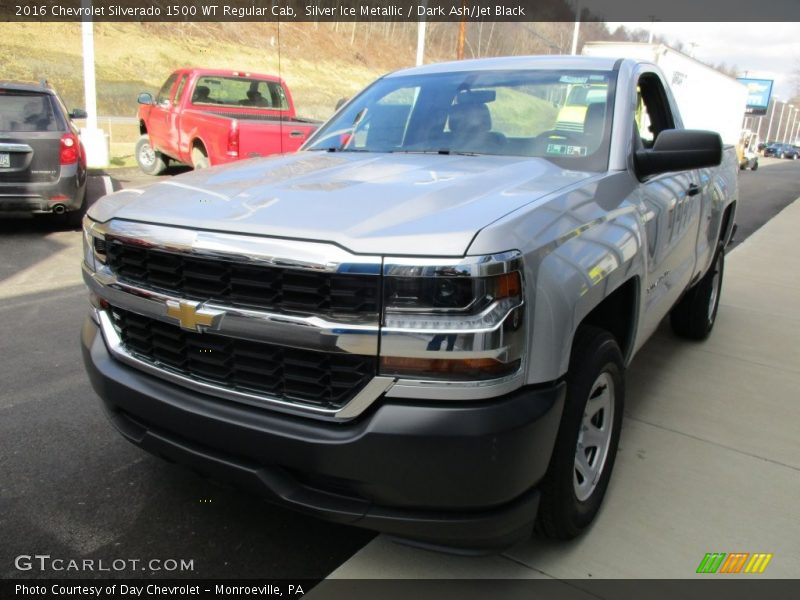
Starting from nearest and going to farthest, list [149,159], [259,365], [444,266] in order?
[444,266] → [259,365] → [149,159]

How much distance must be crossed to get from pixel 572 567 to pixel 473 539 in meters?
0.68

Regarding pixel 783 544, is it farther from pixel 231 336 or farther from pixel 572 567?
pixel 231 336

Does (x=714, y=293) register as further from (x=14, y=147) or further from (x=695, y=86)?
(x=695, y=86)

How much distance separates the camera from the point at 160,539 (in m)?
2.54

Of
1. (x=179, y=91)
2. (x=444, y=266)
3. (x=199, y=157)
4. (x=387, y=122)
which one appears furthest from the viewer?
(x=179, y=91)

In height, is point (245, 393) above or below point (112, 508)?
above

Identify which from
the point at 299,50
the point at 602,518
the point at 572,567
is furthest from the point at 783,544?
the point at 299,50

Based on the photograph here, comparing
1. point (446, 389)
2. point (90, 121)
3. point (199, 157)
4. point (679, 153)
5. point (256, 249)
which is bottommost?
point (199, 157)

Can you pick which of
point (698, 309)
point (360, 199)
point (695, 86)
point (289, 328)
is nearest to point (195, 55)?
point (695, 86)

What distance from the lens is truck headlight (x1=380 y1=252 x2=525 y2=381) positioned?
182cm

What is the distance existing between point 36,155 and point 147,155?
6.32 meters

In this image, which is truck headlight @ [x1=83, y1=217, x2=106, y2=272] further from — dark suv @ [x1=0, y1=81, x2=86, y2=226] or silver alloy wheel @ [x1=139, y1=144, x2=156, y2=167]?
silver alloy wheel @ [x1=139, y1=144, x2=156, y2=167]

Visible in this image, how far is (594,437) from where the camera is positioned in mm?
2623

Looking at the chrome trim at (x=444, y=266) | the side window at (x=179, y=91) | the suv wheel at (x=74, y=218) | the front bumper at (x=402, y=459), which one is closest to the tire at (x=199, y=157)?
the side window at (x=179, y=91)
